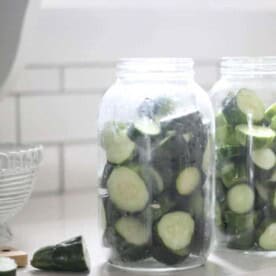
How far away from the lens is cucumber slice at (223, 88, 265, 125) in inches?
36.7

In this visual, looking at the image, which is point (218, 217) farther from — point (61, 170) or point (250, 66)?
point (61, 170)

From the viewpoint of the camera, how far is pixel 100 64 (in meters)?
1.40

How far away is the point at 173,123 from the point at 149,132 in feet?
0.09

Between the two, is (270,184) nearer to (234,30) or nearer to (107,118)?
(107,118)

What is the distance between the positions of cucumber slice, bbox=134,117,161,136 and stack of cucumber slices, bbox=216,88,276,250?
0.41ft

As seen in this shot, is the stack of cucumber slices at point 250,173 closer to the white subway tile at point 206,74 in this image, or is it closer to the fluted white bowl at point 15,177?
the fluted white bowl at point 15,177

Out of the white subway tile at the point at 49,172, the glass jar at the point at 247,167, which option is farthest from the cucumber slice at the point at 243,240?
the white subway tile at the point at 49,172

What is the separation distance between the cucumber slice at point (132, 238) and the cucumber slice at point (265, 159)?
163 millimetres

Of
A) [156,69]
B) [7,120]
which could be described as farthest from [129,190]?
[7,120]

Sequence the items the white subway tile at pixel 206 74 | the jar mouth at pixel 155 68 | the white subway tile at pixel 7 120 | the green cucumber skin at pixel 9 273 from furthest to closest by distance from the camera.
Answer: the white subway tile at pixel 206 74
the white subway tile at pixel 7 120
the jar mouth at pixel 155 68
the green cucumber skin at pixel 9 273

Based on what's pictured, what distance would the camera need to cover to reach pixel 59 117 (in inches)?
54.1

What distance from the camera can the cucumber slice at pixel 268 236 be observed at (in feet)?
3.04

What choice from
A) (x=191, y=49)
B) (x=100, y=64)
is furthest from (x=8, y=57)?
(x=191, y=49)

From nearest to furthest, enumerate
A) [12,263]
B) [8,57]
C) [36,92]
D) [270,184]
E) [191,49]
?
1. [12,263]
2. [270,184]
3. [8,57]
4. [36,92]
5. [191,49]
